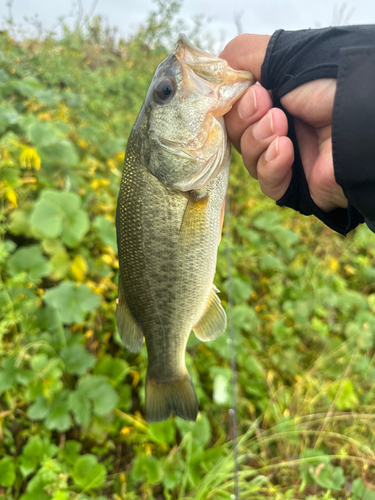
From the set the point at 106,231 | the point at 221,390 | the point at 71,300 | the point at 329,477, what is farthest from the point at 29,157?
the point at 329,477

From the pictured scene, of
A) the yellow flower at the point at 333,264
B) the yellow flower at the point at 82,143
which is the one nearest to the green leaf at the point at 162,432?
the yellow flower at the point at 333,264

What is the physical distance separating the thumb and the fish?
2.3 inches

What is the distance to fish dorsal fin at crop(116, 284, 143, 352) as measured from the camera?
1.25m

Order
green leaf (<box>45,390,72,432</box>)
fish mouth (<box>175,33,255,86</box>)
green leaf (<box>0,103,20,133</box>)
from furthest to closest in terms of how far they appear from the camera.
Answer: green leaf (<box>0,103,20,133</box>)
green leaf (<box>45,390,72,432</box>)
fish mouth (<box>175,33,255,86</box>)

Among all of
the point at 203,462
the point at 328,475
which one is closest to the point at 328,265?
the point at 328,475

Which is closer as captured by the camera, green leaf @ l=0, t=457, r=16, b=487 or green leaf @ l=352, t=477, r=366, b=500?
green leaf @ l=0, t=457, r=16, b=487

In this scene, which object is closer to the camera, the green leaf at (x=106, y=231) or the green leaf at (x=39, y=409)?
the green leaf at (x=39, y=409)

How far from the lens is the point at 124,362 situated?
6.73 feet

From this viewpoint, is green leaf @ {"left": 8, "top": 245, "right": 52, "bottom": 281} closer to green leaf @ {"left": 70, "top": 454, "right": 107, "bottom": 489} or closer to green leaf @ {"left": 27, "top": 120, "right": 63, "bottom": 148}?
green leaf @ {"left": 27, "top": 120, "right": 63, "bottom": 148}

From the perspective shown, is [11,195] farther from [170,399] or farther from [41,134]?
[170,399]

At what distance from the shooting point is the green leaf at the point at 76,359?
1.87m

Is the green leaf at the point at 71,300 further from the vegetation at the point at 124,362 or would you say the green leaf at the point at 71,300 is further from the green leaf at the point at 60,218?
the green leaf at the point at 60,218

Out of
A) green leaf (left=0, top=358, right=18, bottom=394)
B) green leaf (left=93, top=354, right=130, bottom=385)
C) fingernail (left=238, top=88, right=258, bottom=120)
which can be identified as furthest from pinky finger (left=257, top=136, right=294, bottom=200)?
green leaf (left=0, top=358, right=18, bottom=394)

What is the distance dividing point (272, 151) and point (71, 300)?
4.98 ft
